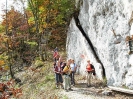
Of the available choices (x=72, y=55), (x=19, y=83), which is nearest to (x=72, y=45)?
(x=72, y=55)

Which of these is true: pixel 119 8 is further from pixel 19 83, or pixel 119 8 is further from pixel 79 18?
pixel 19 83

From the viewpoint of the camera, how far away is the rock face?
15195 millimetres

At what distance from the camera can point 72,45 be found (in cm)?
2305

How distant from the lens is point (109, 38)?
16.9m

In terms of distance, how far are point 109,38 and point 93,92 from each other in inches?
→ 161

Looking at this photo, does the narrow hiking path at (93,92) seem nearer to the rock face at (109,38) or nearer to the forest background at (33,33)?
the rock face at (109,38)

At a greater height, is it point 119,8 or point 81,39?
point 119,8

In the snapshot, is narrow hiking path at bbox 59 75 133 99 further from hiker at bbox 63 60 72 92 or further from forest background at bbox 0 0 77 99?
forest background at bbox 0 0 77 99

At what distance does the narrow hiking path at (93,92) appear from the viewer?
Result: 1394 centimetres

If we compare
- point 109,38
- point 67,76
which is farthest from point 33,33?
point 67,76

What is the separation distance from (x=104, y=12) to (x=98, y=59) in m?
3.59

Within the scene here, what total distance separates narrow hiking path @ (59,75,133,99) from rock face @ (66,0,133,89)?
684 millimetres

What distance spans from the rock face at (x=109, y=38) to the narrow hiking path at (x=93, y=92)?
0.68 m

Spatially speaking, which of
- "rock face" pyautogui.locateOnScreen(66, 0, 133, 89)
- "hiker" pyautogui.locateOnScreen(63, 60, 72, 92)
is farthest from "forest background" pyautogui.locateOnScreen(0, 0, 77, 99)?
"hiker" pyautogui.locateOnScreen(63, 60, 72, 92)
